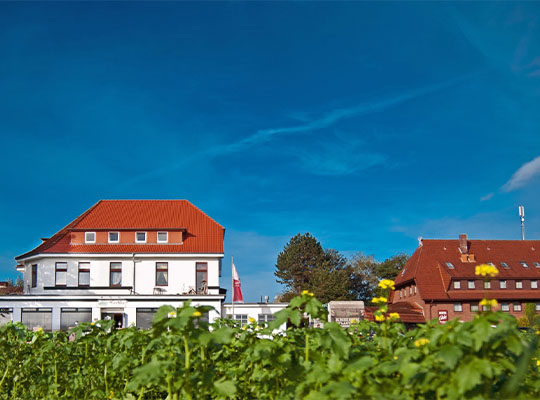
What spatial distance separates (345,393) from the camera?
2596 mm

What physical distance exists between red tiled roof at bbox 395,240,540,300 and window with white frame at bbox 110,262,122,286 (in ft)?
83.3

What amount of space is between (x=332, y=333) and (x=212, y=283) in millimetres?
33139

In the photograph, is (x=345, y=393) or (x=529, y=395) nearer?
(x=345, y=393)

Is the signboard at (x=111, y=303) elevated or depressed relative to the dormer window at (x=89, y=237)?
depressed

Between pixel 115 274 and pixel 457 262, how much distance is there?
30.8m

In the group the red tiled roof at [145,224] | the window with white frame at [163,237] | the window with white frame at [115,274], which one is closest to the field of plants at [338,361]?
the window with white frame at [115,274]

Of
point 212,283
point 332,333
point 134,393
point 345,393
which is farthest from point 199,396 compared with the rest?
point 212,283

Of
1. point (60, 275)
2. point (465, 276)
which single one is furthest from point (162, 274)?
point (465, 276)

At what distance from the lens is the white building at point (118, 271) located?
33906 millimetres

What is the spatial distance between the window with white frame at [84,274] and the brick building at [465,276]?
27.2 metres

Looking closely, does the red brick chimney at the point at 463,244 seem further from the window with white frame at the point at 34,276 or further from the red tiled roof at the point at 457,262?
the window with white frame at the point at 34,276

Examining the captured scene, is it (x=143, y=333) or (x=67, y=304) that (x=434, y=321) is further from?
(x=67, y=304)

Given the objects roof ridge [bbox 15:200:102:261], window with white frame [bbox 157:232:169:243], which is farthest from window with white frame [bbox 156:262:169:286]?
roof ridge [bbox 15:200:102:261]

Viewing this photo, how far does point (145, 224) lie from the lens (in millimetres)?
38844
